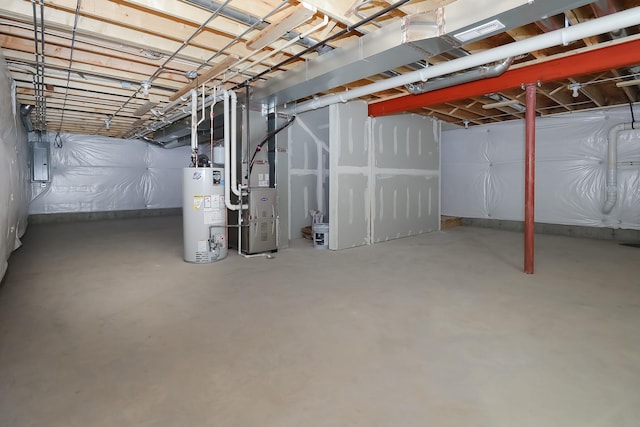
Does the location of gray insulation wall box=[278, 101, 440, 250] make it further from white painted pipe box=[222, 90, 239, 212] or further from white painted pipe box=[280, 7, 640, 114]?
white painted pipe box=[280, 7, 640, 114]

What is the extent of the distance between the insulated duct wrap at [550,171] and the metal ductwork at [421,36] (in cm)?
484

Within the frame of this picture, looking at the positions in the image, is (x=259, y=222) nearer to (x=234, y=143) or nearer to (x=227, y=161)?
(x=227, y=161)

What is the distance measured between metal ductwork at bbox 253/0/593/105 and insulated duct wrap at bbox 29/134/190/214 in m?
7.64

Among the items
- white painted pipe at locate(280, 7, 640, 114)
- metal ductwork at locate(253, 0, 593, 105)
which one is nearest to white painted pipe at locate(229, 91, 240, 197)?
metal ductwork at locate(253, 0, 593, 105)

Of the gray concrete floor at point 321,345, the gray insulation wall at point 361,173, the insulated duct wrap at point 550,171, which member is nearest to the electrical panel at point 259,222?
the gray insulation wall at point 361,173

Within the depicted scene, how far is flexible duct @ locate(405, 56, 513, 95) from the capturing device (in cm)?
340

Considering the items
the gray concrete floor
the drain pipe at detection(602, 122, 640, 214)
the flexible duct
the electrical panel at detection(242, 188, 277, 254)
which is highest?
the flexible duct

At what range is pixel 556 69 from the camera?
3.37 metres

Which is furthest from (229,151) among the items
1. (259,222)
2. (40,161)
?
(40,161)

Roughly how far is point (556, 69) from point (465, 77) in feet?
2.73

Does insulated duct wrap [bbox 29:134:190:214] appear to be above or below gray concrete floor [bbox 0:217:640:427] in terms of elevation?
above

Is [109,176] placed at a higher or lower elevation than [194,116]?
lower

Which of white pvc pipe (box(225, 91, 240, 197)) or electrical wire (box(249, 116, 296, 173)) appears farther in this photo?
electrical wire (box(249, 116, 296, 173))

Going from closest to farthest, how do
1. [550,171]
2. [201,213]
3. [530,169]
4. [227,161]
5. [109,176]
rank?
1. [530,169]
2. [201,213]
3. [227,161]
4. [550,171]
5. [109,176]
